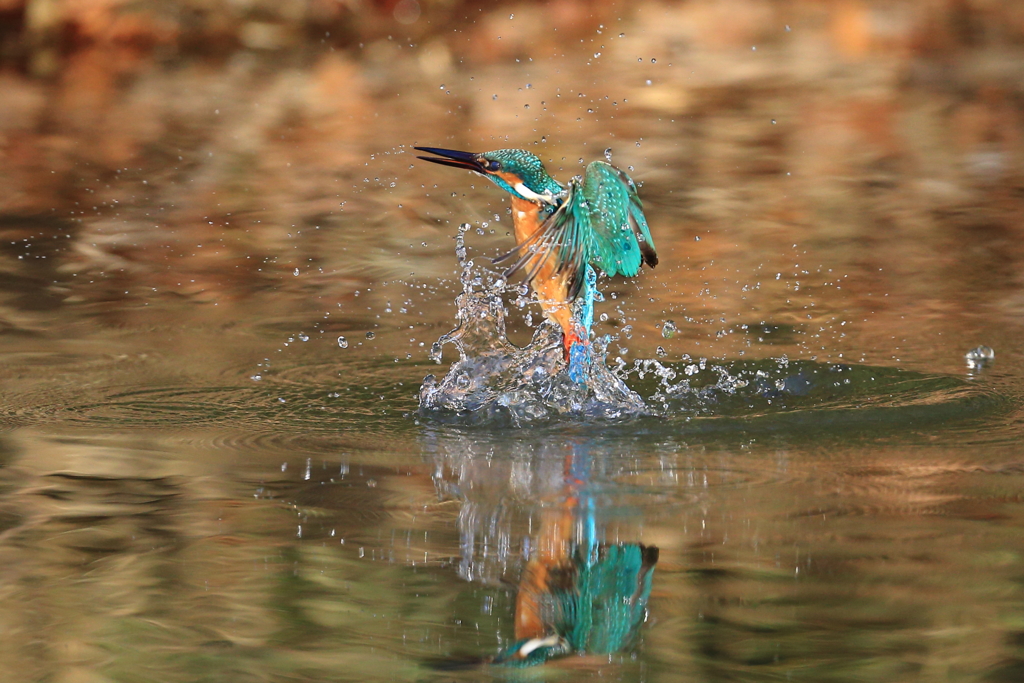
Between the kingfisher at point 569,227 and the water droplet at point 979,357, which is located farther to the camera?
the water droplet at point 979,357

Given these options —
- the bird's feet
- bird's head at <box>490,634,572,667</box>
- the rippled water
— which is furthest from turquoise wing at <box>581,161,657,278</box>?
bird's head at <box>490,634,572,667</box>

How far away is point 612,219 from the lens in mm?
3449

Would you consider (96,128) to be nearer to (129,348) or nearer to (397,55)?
(397,55)

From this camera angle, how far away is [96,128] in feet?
29.7

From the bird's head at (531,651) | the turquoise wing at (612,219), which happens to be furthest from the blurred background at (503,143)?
the bird's head at (531,651)

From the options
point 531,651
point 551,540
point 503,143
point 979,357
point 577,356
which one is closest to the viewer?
point 531,651

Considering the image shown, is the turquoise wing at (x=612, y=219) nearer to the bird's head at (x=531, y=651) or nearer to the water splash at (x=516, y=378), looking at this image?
the water splash at (x=516, y=378)

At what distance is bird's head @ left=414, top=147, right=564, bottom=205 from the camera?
3.54 metres

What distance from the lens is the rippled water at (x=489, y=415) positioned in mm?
2102

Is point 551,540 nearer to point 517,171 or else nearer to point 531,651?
point 531,651

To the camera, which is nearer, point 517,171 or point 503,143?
point 517,171

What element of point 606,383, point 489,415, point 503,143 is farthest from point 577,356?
point 503,143

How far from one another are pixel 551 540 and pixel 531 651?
0.52 metres

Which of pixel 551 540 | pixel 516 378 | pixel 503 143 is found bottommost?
pixel 551 540
